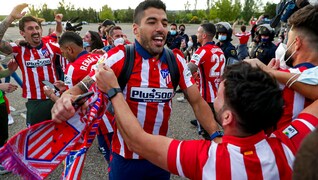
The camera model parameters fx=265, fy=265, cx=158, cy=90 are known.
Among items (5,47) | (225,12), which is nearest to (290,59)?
(5,47)

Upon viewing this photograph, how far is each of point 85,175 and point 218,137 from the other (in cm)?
257

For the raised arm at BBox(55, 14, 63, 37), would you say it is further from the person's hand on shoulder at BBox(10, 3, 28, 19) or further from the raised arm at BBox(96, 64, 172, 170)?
the raised arm at BBox(96, 64, 172, 170)

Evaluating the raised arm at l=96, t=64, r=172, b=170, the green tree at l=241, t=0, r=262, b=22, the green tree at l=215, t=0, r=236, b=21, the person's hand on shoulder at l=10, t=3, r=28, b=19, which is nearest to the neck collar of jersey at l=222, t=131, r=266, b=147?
the raised arm at l=96, t=64, r=172, b=170

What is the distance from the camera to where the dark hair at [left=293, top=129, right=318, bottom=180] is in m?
0.74

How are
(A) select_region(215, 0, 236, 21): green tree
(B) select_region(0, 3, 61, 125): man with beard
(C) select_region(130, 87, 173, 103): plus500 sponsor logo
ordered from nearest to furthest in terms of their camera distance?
(C) select_region(130, 87, 173, 103): plus500 sponsor logo < (B) select_region(0, 3, 61, 125): man with beard < (A) select_region(215, 0, 236, 21): green tree

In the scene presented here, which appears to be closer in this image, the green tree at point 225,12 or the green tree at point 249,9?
the green tree at point 225,12

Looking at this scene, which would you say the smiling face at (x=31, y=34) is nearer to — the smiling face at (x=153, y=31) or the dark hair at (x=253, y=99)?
the smiling face at (x=153, y=31)

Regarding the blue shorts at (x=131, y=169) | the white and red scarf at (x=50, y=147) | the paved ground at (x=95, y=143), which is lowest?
the paved ground at (x=95, y=143)

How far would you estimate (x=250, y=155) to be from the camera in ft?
4.27

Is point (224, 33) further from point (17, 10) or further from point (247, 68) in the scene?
point (247, 68)

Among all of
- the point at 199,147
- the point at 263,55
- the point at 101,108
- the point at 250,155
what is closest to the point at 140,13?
the point at 101,108

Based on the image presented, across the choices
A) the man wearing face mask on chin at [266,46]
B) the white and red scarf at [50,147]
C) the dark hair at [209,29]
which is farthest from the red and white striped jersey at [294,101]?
the man wearing face mask on chin at [266,46]

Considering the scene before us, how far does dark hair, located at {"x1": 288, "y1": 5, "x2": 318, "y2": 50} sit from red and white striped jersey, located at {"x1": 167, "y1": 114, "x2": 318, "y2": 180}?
0.71 m

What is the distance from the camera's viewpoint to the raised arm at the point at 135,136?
141cm
